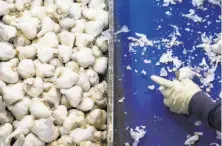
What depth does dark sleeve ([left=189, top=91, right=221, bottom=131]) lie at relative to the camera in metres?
1.47

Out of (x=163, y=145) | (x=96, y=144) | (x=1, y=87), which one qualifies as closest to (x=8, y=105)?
(x=1, y=87)

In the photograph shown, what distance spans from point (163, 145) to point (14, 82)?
665mm

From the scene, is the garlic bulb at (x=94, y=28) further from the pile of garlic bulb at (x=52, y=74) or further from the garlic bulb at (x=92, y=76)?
the garlic bulb at (x=92, y=76)

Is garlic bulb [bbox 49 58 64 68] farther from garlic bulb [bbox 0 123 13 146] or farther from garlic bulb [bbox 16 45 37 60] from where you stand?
garlic bulb [bbox 0 123 13 146]

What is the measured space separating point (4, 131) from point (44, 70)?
0.29 meters

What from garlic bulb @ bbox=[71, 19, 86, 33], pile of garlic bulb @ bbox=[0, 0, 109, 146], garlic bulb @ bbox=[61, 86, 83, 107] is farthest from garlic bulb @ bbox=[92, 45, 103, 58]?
garlic bulb @ bbox=[61, 86, 83, 107]

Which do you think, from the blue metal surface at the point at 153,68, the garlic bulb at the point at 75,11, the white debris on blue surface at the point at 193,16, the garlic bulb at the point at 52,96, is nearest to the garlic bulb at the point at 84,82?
the garlic bulb at the point at 52,96

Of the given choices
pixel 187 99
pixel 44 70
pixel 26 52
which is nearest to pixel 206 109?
pixel 187 99

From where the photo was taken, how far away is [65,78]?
62.2 inches

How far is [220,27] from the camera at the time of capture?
191 centimetres

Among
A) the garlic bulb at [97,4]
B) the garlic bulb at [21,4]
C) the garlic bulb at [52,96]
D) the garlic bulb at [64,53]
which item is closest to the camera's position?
the garlic bulb at [52,96]

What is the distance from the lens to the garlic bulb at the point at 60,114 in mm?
1540

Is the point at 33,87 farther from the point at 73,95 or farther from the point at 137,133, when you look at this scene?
the point at 137,133

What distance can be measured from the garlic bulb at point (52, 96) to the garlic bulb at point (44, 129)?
0.09 m
